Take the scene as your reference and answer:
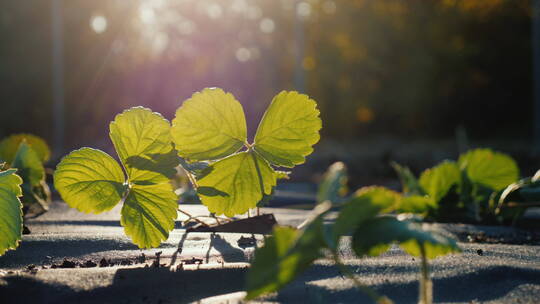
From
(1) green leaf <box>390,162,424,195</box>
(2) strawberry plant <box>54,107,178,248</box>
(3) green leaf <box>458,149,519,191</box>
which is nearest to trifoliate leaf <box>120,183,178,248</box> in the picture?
(2) strawberry plant <box>54,107,178,248</box>

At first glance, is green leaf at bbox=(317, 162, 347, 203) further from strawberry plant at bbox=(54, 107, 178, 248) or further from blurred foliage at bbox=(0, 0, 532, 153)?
blurred foliage at bbox=(0, 0, 532, 153)

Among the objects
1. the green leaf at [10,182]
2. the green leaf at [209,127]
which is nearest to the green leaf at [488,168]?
the green leaf at [209,127]

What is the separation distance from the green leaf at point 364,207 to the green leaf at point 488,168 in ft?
3.92

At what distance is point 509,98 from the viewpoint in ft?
53.4

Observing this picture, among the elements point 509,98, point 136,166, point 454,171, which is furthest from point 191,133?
point 509,98

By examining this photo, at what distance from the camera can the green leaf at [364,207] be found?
709 millimetres

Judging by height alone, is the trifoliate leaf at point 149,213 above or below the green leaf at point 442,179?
below

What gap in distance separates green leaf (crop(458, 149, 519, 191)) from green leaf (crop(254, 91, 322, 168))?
2.79 ft

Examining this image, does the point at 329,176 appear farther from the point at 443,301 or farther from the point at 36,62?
the point at 36,62

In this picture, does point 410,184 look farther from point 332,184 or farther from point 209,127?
point 332,184

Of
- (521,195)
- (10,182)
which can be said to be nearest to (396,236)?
(10,182)

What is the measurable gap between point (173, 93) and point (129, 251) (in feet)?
66.6

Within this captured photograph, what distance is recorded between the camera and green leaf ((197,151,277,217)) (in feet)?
3.86

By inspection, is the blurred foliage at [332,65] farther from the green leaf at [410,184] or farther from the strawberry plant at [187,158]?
the strawberry plant at [187,158]
